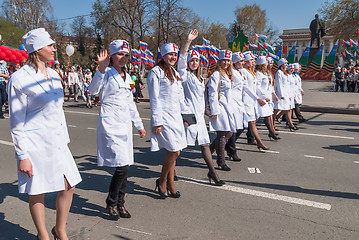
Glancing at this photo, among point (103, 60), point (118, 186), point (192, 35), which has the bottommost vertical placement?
point (118, 186)

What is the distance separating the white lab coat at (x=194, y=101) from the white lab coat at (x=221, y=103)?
33cm

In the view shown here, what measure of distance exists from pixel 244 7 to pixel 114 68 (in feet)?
225

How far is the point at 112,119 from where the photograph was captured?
3.21 m

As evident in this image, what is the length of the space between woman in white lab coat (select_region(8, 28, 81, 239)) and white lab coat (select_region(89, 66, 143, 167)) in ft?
2.05

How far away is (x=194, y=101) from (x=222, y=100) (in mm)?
729

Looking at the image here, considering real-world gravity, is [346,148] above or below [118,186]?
below

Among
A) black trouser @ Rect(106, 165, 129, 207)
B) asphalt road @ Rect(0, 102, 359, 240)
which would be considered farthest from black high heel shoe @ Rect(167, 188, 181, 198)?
black trouser @ Rect(106, 165, 129, 207)

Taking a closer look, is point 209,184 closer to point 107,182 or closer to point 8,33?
point 107,182

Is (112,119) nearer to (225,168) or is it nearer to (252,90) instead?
(225,168)

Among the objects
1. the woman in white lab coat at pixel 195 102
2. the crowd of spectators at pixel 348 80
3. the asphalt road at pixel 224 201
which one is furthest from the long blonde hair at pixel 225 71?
the crowd of spectators at pixel 348 80

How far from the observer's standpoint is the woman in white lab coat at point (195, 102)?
4195mm

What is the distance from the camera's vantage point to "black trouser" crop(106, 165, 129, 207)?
10.8ft

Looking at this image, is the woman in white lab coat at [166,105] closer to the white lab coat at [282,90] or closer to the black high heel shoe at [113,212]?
the black high heel shoe at [113,212]

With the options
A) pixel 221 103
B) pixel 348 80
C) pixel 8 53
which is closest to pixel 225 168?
pixel 221 103
